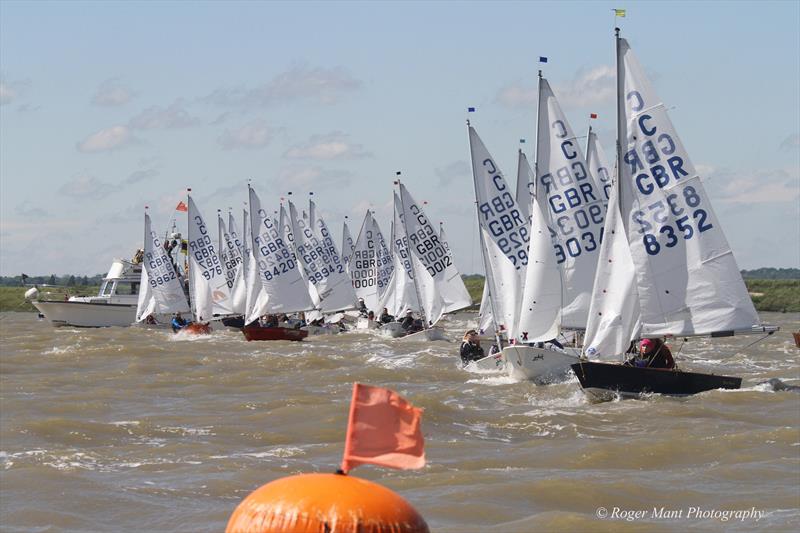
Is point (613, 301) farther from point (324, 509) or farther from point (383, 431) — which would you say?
point (324, 509)

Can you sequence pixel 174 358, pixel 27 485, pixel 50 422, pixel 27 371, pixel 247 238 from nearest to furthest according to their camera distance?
pixel 27 485 < pixel 50 422 < pixel 27 371 < pixel 174 358 < pixel 247 238

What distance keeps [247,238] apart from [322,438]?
44166mm

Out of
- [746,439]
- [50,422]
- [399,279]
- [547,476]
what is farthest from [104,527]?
[399,279]

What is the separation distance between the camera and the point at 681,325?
72.8 ft

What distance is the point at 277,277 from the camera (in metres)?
46.1

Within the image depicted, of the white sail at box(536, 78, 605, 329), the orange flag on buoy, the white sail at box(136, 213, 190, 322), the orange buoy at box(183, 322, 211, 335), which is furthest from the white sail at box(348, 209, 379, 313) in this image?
Answer: the orange flag on buoy

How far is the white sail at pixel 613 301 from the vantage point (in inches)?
855

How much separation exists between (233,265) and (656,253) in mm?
42563

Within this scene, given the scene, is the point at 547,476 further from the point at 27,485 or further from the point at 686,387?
the point at 686,387

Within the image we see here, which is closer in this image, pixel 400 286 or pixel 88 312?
pixel 400 286

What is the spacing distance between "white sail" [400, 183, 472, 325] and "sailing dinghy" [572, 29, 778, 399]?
20637 millimetres

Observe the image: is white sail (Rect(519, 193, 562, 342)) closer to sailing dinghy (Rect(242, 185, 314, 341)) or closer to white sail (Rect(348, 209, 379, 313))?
sailing dinghy (Rect(242, 185, 314, 341))

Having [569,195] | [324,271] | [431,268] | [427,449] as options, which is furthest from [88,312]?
[427,449]

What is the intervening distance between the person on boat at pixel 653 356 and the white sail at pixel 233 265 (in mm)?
34426
